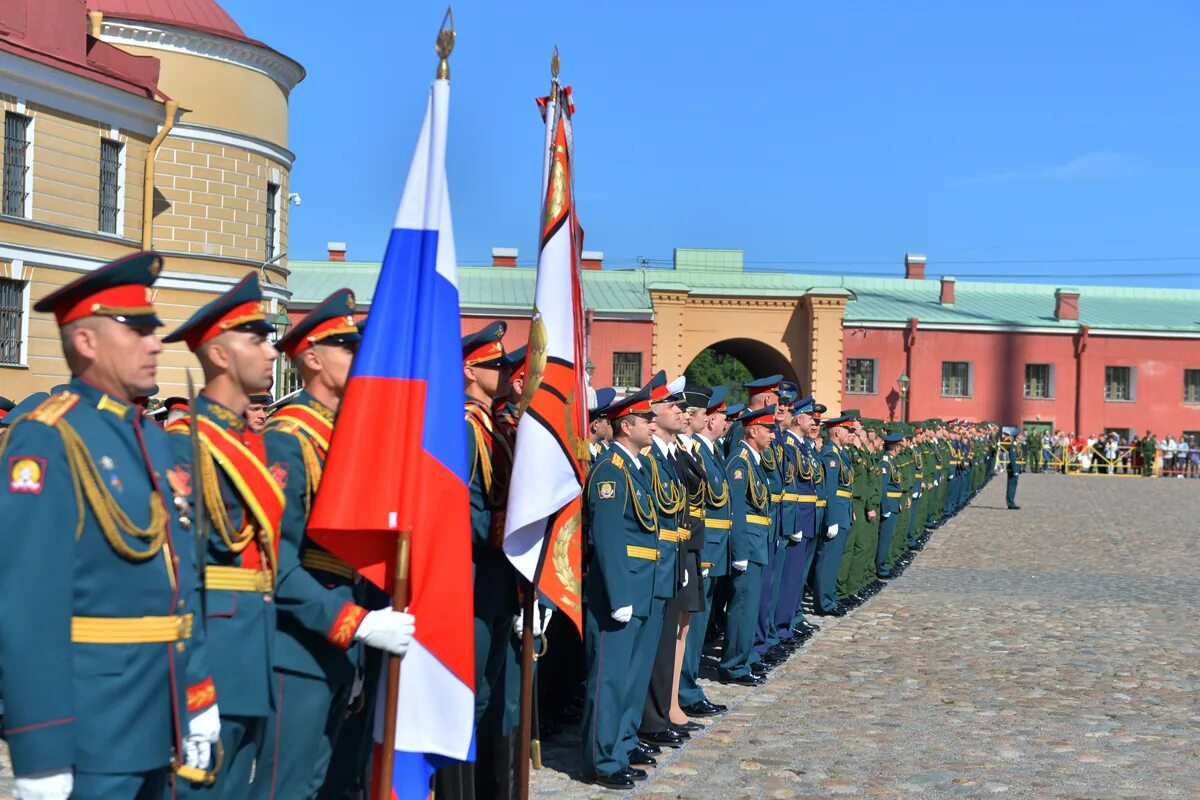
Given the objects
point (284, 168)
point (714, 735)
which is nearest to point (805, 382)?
point (284, 168)

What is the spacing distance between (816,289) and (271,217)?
22952 millimetres

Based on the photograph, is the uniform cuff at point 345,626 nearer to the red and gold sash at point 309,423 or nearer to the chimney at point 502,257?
the red and gold sash at point 309,423

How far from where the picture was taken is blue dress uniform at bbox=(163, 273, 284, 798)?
4125 mm

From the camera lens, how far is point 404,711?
4789 millimetres

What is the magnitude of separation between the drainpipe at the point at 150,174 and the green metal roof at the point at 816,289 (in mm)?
24773

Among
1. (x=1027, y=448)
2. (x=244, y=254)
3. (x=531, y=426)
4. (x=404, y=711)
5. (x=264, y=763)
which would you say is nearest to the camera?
(x=264, y=763)

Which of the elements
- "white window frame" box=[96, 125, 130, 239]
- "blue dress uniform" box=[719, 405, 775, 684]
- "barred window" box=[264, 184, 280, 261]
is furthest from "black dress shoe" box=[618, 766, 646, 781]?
"barred window" box=[264, 184, 280, 261]

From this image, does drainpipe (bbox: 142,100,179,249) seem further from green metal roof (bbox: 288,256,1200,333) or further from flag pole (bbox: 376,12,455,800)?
green metal roof (bbox: 288,256,1200,333)

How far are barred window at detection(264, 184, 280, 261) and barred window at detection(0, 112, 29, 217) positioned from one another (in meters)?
8.68

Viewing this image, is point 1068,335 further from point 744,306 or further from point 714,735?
point 714,735

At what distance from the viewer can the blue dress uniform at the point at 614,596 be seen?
728 cm

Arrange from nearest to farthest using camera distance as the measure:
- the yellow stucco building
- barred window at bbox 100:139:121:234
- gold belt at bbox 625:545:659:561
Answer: gold belt at bbox 625:545:659:561
the yellow stucco building
barred window at bbox 100:139:121:234

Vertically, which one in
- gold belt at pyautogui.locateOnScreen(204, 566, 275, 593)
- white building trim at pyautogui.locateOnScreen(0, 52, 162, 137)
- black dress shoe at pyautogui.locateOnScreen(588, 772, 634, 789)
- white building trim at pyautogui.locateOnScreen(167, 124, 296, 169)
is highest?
white building trim at pyautogui.locateOnScreen(167, 124, 296, 169)

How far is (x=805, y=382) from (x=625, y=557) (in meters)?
42.8
